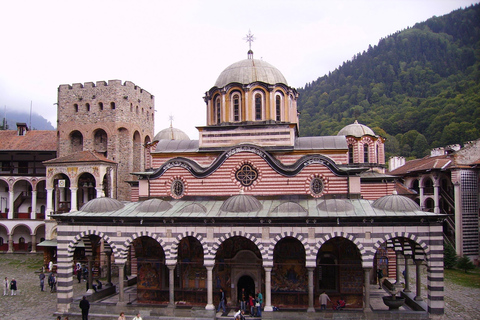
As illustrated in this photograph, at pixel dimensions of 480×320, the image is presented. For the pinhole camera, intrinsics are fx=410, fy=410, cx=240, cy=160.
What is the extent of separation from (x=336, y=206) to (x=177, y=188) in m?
7.68

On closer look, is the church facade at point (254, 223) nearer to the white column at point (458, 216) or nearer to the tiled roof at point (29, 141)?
the white column at point (458, 216)

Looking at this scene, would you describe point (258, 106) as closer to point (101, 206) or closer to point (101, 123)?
point (101, 206)

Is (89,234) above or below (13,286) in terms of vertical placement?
above

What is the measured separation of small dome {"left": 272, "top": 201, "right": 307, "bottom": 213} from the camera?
55.7 feet

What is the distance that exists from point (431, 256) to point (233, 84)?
12723 millimetres

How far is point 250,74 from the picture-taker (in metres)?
22.6

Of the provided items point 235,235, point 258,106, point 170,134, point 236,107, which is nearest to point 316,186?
point 235,235

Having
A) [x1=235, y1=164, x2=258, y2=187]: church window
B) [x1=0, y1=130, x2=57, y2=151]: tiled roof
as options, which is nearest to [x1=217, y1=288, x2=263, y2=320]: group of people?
[x1=235, y1=164, x2=258, y2=187]: church window

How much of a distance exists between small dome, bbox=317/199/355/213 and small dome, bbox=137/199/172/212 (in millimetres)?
6837

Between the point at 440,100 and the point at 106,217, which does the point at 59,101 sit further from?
the point at 440,100

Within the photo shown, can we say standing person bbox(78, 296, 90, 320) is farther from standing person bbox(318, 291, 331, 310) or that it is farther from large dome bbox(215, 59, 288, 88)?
large dome bbox(215, 59, 288, 88)

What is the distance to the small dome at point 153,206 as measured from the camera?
18195 mm

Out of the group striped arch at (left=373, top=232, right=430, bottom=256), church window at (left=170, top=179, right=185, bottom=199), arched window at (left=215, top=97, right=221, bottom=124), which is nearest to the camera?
striped arch at (left=373, top=232, right=430, bottom=256)

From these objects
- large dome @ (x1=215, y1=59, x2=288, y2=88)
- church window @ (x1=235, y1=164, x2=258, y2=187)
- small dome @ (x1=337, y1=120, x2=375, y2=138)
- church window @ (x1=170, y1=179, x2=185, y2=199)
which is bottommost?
church window @ (x1=170, y1=179, x2=185, y2=199)
